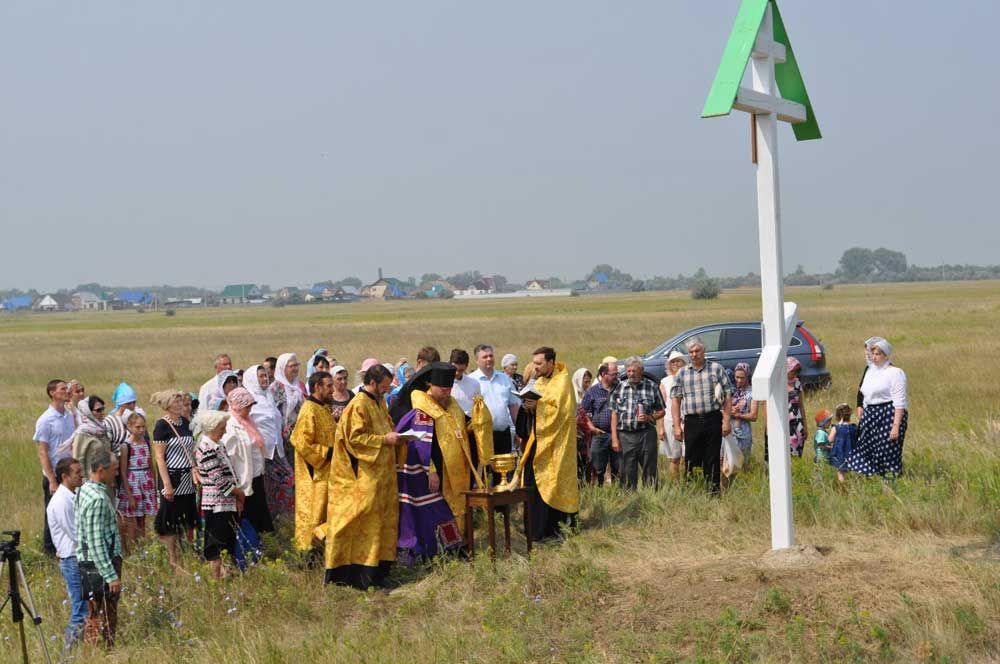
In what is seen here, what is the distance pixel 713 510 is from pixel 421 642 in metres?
3.36

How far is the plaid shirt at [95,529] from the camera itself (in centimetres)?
694

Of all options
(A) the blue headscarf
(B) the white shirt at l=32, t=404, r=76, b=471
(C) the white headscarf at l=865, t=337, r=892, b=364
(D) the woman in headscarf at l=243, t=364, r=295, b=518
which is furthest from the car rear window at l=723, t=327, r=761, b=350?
(B) the white shirt at l=32, t=404, r=76, b=471

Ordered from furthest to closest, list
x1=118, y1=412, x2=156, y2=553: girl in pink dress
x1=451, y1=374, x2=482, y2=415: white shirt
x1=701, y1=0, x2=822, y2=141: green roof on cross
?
1. x1=451, y1=374, x2=482, y2=415: white shirt
2. x1=118, y1=412, x2=156, y2=553: girl in pink dress
3. x1=701, y1=0, x2=822, y2=141: green roof on cross

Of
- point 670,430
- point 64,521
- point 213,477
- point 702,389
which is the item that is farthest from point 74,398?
point 670,430

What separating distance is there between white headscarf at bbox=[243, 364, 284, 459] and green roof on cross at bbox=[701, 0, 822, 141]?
17.1ft

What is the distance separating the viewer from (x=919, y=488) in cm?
880

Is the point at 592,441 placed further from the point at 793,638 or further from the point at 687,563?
the point at 793,638

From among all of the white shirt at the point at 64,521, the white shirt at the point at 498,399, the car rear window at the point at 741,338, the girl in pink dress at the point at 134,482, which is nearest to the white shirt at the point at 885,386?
the white shirt at the point at 498,399

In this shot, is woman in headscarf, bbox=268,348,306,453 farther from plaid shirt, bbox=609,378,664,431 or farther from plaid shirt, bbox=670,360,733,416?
plaid shirt, bbox=670,360,733,416

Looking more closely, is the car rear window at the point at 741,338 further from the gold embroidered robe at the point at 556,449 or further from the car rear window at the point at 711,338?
the gold embroidered robe at the point at 556,449

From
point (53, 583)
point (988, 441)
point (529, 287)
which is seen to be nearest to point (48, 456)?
point (53, 583)

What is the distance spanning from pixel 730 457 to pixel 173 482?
5033mm

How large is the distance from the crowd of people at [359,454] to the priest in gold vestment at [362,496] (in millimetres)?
11

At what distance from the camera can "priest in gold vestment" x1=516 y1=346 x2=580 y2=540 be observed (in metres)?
9.09
